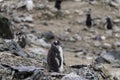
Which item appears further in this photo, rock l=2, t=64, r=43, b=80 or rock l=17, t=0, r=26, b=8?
rock l=17, t=0, r=26, b=8

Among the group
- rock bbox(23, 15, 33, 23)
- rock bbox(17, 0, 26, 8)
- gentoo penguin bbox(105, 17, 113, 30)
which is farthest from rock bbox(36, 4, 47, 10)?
gentoo penguin bbox(105, 17, 113, 30)

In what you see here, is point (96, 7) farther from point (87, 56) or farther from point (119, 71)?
point (119, 71)

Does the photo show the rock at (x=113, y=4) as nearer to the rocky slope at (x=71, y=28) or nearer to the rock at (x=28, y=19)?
the rocky slope at (x=71, y=28)

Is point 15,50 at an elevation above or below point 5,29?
above

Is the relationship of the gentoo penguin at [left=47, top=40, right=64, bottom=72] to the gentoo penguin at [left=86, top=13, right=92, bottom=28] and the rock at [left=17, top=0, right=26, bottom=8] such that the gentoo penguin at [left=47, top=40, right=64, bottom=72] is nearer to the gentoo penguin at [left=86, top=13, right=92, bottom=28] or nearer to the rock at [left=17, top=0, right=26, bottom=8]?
the gentoo penguin at [left=86, top=13, right=92, bottom=28]

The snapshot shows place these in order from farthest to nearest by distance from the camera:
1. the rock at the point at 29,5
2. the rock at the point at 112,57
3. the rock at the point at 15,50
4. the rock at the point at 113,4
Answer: the rock at the point at 113,4 → the rock at the point at 29,5 → the rock at the point at 112,57 → the rock at the point at 15,50

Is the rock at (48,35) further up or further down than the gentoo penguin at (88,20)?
further up

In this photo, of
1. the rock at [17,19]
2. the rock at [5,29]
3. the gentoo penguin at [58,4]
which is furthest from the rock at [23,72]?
the gentoo penguin at [58,4]

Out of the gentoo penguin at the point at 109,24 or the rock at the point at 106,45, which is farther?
the gentoo penguin at the point at 109,24

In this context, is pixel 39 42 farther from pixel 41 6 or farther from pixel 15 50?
pixel 15 50

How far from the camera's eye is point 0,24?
1288 centimetres

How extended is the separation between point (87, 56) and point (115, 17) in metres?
5.75

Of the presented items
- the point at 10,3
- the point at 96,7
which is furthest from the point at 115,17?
the point at 10,3

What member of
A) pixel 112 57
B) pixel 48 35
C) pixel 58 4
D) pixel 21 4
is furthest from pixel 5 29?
pixel 58 4
